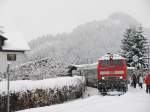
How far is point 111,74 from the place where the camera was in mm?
31031

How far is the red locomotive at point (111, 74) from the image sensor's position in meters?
30.4

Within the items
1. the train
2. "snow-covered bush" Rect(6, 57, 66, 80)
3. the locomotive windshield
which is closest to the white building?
"snow-covered bush" Rect(6, 57, 66, 80)

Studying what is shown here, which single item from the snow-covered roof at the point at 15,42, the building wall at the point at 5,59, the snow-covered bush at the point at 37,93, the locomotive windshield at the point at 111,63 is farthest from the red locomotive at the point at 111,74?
the snow-covered roof at the point at 15,42

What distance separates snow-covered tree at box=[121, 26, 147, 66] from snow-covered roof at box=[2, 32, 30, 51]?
2318 cm

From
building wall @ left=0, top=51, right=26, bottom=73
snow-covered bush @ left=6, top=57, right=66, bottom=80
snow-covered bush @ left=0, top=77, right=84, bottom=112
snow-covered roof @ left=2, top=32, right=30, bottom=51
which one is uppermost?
snow-covered roof @ left=2, top=32, right=30, bottom=51

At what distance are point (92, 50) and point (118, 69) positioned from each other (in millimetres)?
118935

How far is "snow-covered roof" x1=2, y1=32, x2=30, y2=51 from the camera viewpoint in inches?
1966

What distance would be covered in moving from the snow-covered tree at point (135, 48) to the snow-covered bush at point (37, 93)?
40.2 m

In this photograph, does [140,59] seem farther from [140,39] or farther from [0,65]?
[0,65]

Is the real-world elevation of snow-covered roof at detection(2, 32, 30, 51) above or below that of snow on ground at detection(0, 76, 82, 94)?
above

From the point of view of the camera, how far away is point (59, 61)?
116ft

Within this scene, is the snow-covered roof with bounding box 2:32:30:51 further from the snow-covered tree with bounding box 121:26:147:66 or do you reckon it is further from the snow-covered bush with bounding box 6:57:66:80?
the snow-covered tree with bounding box 121:26:147:66

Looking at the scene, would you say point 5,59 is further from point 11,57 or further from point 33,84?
point 33,84

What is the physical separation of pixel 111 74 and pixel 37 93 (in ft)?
34.0
